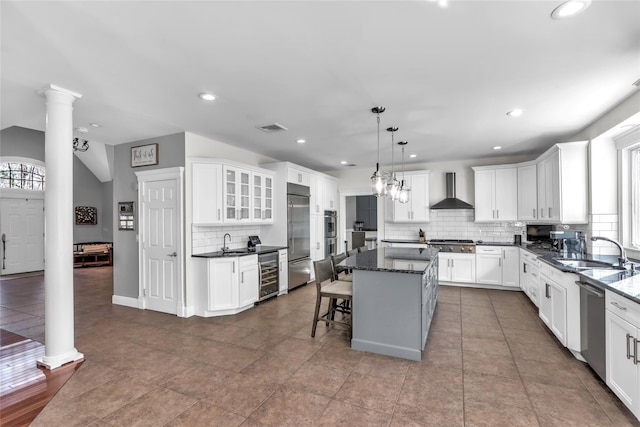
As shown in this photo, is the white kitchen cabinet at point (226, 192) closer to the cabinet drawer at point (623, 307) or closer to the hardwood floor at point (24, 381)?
Answer: the hardwood floor at point (24, 381)

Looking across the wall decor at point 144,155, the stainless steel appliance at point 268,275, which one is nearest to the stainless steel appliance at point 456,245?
the stainless steel appliance at point 268,275

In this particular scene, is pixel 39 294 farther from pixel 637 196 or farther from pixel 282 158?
pixel 637 196

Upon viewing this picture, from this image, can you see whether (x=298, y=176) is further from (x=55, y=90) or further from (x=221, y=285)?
(x=55, y=90)

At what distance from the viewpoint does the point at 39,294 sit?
575 cm

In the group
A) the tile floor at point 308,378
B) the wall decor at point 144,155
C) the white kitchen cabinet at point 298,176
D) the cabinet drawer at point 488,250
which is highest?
the wall decor at point 144,155

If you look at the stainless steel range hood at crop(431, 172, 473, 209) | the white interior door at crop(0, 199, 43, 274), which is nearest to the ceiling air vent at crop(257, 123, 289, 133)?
the stainless steel range hood at crop(431, 172, 473, 209)

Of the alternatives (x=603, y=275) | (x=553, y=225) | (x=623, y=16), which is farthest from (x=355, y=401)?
(x=553, y=225)

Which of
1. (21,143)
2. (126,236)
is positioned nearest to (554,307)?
(126,236)

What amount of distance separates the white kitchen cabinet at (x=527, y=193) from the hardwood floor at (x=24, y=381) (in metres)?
6.71

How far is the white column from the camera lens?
2.87 m

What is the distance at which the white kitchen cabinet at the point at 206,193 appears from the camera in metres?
4.34

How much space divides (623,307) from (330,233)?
539 centimetres

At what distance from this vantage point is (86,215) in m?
9.61

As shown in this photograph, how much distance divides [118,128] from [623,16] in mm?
5014
